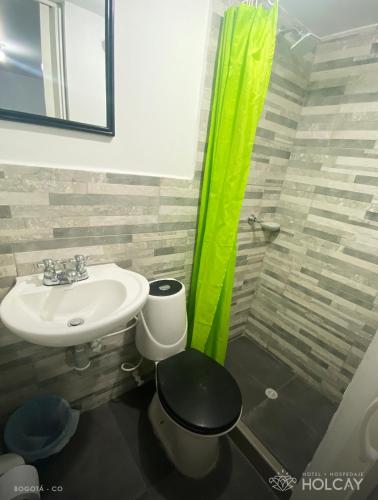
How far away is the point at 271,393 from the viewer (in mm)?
1536

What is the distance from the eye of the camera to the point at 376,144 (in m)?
1.21

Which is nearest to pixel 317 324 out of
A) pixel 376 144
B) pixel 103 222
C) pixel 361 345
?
pixel 361 345

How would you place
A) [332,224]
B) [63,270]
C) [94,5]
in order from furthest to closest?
[332,224] < [63,270] < [94,5]

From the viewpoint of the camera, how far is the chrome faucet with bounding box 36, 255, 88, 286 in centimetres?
89

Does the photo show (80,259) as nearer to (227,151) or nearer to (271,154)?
(227,151)

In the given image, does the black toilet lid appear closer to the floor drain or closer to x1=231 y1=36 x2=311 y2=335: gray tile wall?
the floor drain

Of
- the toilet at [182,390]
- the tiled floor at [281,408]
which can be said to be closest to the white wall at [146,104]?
the toilet at [182,390]

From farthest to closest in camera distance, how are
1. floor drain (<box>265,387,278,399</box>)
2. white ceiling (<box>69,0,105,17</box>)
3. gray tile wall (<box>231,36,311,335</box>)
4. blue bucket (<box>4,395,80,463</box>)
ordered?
floor drain (<box>265,387,278,399</box>) → gray tile wall (<box>231,36,311,335</box>) → blue bucket (<box>4,395,80,463</box>) → white ceiling (<box>69,0,105,17</box>)

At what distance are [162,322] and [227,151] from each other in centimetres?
93

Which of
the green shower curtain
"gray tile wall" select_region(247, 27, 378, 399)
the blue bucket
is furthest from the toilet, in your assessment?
"gray tile wall" select_region(247, 27, 378, 399)

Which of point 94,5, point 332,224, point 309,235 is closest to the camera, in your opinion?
point 94,5

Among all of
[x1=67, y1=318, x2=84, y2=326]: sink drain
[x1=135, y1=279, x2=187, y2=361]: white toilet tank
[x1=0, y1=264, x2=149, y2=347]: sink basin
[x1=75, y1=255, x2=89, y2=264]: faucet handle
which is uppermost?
[x1=75, y1=255, x2=89, y2=264]: faucet handle

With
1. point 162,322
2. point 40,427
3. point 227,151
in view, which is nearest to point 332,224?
point 227,151

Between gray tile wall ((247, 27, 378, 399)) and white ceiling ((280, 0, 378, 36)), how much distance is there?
0.23 feet
